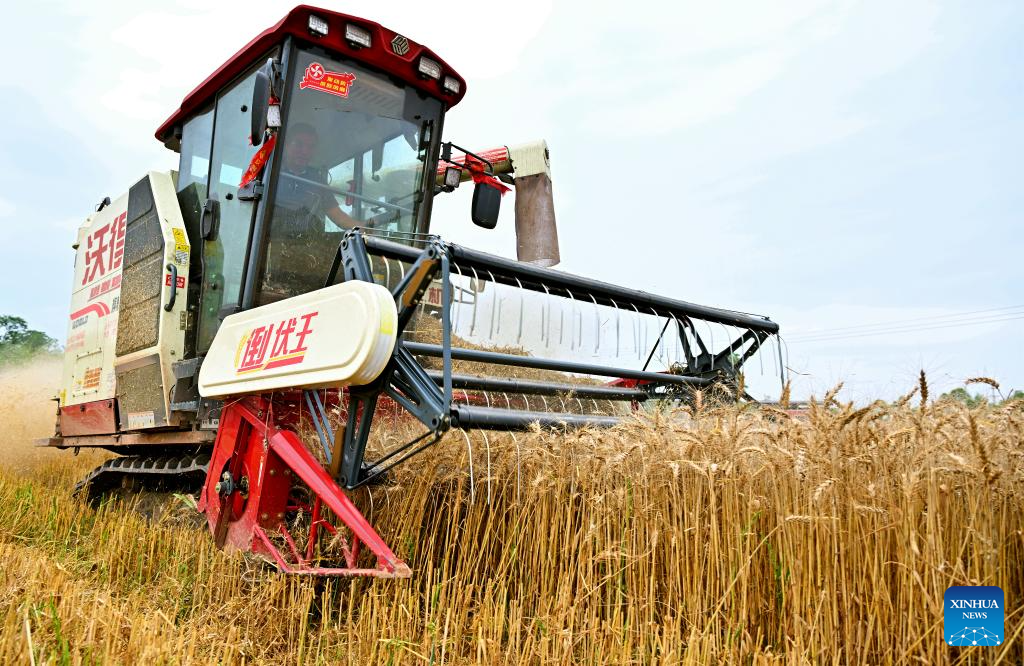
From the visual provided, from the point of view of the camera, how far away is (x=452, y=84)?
3.90 metres

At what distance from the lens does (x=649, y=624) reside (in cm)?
206

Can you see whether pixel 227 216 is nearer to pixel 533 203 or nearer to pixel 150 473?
pixel 150 473

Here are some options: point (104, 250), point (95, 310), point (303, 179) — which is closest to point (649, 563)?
point (303, 179)

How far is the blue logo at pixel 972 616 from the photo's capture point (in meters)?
1.69

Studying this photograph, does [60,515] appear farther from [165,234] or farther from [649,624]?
[649,624]

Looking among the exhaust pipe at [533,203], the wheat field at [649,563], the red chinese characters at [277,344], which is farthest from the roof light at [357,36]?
the exhaust pipe at [533,203]

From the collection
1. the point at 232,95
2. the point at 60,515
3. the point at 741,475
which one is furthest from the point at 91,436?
the point at 741,475

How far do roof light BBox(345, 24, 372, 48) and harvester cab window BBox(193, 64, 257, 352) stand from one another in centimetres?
63

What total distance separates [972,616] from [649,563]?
0.85 meters

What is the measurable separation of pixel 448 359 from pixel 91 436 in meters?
3.46

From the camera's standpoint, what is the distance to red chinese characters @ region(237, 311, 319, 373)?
250 cm

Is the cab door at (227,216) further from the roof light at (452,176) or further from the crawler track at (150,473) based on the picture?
the roof light at (452,176)

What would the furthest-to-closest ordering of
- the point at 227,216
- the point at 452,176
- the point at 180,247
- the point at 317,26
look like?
the point at 452,176 → the point at 180,247 → the point at 227,216 → the point at 317,26

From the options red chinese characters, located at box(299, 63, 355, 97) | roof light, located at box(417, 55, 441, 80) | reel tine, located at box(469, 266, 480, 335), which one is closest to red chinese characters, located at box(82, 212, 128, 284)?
red chinese characters, located at box(299, 63, 355, 97)
